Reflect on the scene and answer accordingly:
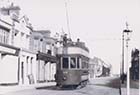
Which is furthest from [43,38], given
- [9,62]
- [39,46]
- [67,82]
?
[67,82]

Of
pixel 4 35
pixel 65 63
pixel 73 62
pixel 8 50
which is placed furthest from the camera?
pixel 8 50

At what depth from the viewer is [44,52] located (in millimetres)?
53062

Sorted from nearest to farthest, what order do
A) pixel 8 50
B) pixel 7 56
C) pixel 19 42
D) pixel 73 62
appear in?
pixel 73 62 < pixel 8 50 < pixel 7 56 < pixel 19 42

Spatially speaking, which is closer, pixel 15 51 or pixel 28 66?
pixel 15 51

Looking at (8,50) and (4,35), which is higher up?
(4,35)

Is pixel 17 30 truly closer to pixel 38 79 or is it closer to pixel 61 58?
pixel 38 79

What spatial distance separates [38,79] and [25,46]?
18.7 feet

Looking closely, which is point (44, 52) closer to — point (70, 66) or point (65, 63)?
point (65, 63)

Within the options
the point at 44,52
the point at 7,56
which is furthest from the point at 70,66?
the point at 44,52

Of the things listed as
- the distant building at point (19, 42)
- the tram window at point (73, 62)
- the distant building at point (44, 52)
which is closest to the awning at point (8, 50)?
the distant building at point (19, 42)

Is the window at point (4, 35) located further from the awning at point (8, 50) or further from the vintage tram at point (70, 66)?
the vintage tram at point (70, 66)

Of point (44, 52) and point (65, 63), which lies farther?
point (44, 52)

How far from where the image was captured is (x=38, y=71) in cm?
4891

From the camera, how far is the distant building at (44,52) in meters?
49.2
